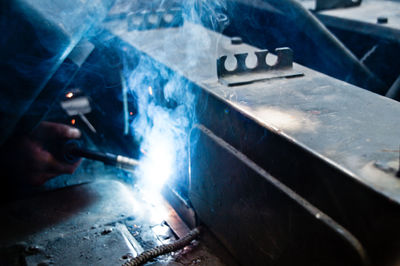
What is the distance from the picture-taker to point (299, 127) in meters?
1.16

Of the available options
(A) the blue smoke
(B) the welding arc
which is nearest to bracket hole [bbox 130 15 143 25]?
(A) the blue smoke

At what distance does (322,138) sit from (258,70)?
0.65 m

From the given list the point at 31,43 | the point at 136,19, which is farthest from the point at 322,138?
the point at 136,19

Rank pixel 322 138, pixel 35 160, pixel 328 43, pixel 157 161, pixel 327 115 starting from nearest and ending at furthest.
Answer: pixel 322 138, pixel 327 115, pixel 328 43, pixel 157 161, pixel 35 160

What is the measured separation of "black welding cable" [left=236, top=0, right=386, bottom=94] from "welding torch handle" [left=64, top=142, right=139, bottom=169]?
1.35 meters

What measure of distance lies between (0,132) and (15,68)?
38 centimetres

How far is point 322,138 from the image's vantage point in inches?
42.9

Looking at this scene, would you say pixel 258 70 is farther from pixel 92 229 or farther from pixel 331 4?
pixel 331 4

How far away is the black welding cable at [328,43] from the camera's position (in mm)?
2059

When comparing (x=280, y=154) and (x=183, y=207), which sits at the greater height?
(x=280, y=154)

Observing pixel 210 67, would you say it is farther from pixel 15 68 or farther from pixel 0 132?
pixel 0 132

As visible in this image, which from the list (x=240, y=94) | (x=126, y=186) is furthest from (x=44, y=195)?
(x=240, y=94)

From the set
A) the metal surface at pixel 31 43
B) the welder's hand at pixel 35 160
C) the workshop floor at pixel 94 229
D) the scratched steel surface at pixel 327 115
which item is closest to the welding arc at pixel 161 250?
the workshop floor at pixel 94 229

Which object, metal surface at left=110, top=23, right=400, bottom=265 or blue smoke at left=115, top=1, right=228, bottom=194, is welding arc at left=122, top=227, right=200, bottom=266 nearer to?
blue smoke at left=115, top=1, right=228, bottom=194
